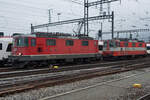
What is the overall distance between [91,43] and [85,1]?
7941mm

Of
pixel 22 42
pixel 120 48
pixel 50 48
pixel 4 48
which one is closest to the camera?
pixel 22 42

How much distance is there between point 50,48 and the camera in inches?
649

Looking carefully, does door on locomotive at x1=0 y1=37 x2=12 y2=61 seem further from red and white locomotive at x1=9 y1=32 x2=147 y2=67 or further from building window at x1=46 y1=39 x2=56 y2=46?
building window at x1=46 y1=39 x2=56 y2=46

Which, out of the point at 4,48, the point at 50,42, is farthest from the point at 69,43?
the point at 4,48

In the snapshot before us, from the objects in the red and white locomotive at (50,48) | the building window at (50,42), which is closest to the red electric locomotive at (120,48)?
the red and white locomotive at (50,48)

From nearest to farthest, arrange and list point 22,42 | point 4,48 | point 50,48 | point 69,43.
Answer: point 22,42 < point 50,48 < point 4,48 < point 69,43

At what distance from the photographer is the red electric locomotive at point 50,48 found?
49.1ft

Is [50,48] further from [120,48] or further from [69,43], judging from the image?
[120,48]

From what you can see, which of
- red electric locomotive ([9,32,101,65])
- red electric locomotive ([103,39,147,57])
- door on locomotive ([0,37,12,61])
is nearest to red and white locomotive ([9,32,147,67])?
red electric locomotive ([9,32,101,65])

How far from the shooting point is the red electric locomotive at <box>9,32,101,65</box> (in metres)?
15.0

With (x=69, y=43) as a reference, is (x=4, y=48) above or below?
below

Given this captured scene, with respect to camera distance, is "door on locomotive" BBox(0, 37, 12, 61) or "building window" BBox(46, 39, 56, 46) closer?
"building window" BBox(46, 39, 56, 46)

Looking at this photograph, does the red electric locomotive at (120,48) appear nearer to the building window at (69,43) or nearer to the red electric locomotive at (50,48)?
the red electric locomotive at (50,48)

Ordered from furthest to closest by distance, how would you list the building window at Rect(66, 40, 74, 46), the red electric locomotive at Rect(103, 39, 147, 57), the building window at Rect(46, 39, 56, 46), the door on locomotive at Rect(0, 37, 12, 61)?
the red electric locomotive at Rect(103, 39, 147, 57)
the building window at Rect(66, 40, 74, 46)
the door on locomotive at Rect(0, 37, 12, 61)
the building window at Rect(46, 39, 56, 46)
